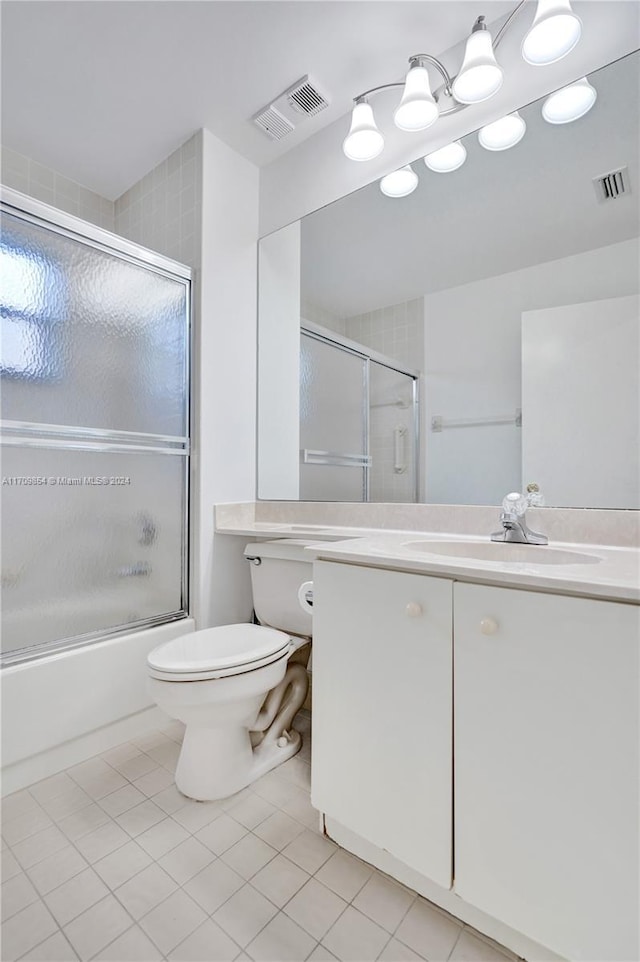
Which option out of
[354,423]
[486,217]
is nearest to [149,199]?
[354,423]

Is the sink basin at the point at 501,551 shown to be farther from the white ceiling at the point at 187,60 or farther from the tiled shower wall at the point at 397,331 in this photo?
the white ceiling at the point at 187,60

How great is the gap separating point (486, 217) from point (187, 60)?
3.84 feet

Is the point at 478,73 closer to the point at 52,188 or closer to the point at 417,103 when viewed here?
the point at 417,103

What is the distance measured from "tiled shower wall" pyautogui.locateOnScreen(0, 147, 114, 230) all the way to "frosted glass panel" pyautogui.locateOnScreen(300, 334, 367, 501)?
4.37ft

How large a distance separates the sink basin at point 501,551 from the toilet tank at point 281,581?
0.48m

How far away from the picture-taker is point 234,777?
1349 millimetres

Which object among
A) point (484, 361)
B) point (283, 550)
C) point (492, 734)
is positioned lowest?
point (492, 734)

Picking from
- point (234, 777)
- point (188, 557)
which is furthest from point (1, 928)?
point (188, 557)

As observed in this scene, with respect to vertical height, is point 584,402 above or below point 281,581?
above

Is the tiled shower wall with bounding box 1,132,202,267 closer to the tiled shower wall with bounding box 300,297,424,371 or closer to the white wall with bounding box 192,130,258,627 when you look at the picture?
the white wall with bounding box 192,130,258,627

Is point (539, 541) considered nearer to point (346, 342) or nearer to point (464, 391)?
point (464, 391)

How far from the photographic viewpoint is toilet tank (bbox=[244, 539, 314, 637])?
5.31 feet

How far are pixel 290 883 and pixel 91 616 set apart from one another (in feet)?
3.36

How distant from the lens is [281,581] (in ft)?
5.49
